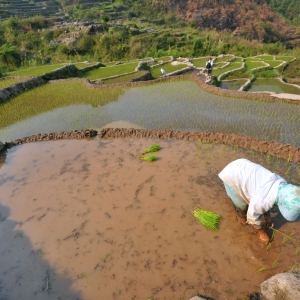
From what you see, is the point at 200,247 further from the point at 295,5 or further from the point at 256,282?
the point at 295,5

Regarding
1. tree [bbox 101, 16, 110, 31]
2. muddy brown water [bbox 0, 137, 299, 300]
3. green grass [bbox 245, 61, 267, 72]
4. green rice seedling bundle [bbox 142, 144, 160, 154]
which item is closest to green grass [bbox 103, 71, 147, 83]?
green grass [bbox 245, 61, 267, 72]

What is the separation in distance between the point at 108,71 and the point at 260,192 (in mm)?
11492

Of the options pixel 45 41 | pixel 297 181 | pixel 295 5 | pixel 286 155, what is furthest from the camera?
pixel 295 5

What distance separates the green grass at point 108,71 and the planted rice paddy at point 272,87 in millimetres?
5848

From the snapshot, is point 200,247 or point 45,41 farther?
point 45,41

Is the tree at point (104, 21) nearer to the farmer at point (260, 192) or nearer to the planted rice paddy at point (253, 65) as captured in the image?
the planted rice paddy at point (253, 65)

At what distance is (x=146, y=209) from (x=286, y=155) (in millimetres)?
2835

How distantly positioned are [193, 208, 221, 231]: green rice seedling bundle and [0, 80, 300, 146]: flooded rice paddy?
283 centimetres

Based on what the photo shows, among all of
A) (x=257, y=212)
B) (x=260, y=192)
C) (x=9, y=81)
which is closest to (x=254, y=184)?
(x=260, y=192)

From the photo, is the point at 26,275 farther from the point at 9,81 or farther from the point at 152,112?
the point at 9,81

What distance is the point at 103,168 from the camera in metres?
4.79

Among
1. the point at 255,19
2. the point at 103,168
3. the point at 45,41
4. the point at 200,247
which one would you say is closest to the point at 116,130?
the point at 103,168

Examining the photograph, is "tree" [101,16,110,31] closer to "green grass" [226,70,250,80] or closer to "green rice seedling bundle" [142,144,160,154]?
"green grass" [226,70,250,80]

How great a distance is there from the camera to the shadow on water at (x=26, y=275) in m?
2.80
